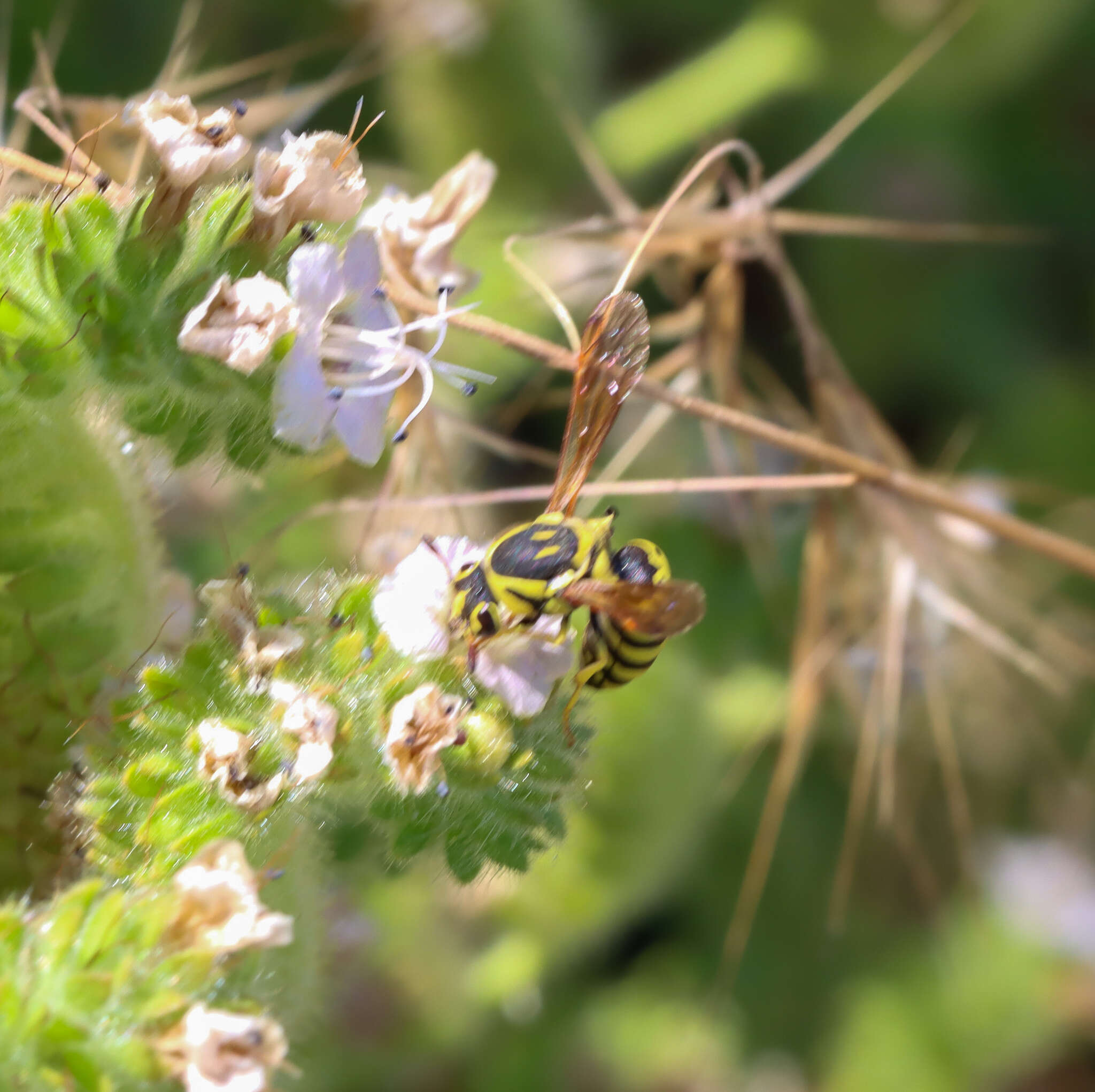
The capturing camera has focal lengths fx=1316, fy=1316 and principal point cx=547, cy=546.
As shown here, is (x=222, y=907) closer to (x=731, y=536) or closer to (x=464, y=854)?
(x=464, y=854)

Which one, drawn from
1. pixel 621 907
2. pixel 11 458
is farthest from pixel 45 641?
pixel 621 907

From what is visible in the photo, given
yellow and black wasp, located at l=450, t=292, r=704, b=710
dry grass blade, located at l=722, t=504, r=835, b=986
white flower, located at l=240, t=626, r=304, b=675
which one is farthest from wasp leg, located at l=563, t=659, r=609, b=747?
dry grass blade, located at l=722, t=504, r=835, b=986

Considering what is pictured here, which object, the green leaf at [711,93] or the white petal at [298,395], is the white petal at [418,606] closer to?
the white petal at [298,395]

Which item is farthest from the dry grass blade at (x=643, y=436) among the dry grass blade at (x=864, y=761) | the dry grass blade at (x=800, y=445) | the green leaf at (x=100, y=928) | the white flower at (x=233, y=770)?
the green leaf at (x=100, y=928)

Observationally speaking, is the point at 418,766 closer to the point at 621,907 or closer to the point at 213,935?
the point at 213,935

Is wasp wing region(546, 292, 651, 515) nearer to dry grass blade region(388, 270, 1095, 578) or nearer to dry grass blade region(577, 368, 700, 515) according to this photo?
dry grass blade region(388, 270, 1095, 578)

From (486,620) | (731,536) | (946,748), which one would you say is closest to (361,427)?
(486,620)

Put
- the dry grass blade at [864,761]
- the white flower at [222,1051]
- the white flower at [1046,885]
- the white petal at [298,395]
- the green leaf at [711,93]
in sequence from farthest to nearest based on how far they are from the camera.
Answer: the white flower at [1046,885] → the green leaf at [711,93] → the dry grass blade at [864,761] → the white petal at [298,395] → the white flower at [222,1051]
